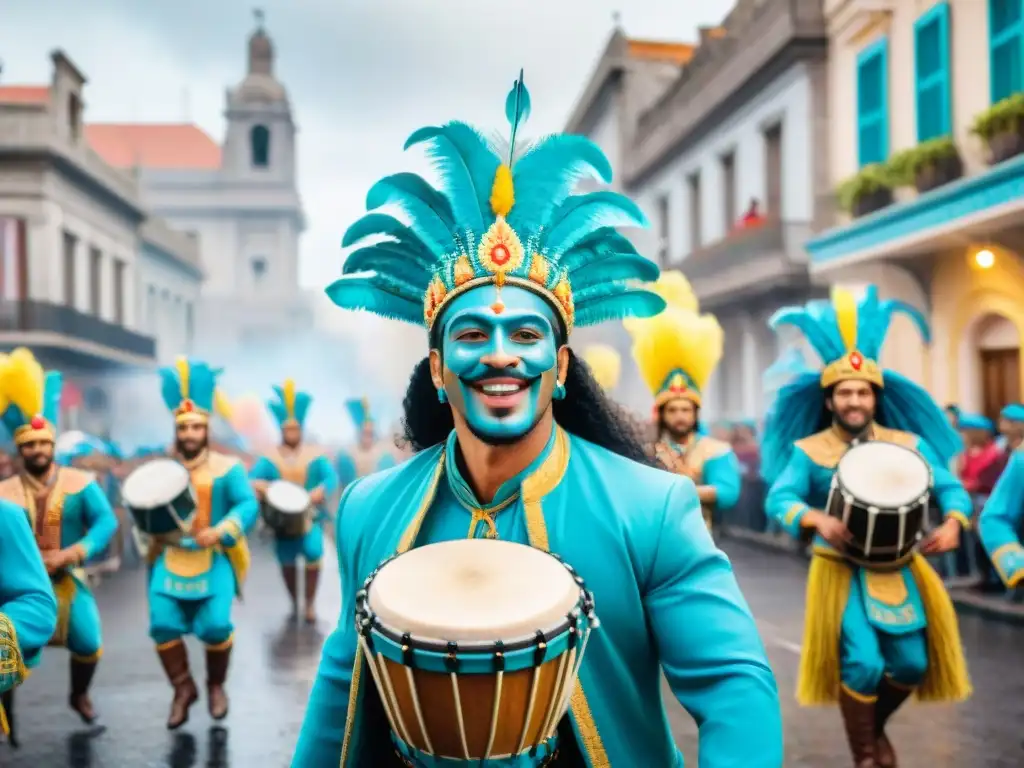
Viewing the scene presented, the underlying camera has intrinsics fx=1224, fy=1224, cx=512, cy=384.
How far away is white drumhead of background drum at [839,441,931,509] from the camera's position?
5.82 meters

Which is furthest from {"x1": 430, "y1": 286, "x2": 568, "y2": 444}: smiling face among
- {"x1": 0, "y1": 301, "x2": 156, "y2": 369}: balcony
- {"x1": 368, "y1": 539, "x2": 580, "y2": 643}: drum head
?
{"x1": 0, "y1": 301, "x2": 156, "y2": 369}: balcony

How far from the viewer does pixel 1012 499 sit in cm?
652

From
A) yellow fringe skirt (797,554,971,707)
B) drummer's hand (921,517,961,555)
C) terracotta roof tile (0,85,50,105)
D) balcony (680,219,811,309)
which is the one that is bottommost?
yellow fringe skirt (797,554,971,707)

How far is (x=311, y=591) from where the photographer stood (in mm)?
11820

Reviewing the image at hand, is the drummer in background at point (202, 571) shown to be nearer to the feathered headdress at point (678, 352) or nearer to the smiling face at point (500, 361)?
the feathered headdress at point (678, 352)

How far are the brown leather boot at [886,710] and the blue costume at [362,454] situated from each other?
1064 centimetres

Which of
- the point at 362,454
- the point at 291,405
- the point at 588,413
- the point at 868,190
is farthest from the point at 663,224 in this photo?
the point at 588,413

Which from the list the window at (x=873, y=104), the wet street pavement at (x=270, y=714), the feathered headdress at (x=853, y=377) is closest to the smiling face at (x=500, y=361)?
the feathered headdress at (x=853, y=377)

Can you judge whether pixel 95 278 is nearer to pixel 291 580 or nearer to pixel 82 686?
pixel 291 580

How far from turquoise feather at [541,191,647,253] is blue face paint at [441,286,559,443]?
0.18 meters

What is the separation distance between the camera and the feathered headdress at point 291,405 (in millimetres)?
12414

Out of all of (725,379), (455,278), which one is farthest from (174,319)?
(455,278)

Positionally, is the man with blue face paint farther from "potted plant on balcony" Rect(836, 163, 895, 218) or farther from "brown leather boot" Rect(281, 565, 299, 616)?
"potted plant on balcony" Rect(836, 163, 895, 218)

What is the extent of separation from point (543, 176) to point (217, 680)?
5.90 metres
